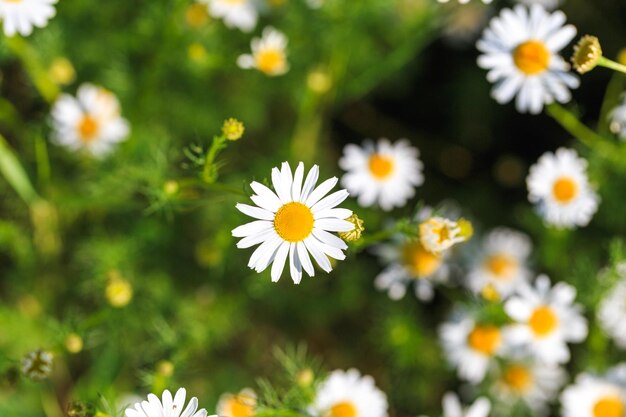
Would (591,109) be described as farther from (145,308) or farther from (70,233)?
(70,233)

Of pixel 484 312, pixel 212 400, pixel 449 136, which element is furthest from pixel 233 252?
pixel 449 136

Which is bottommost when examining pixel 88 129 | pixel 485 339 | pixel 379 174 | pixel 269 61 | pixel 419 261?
pixel 485 339

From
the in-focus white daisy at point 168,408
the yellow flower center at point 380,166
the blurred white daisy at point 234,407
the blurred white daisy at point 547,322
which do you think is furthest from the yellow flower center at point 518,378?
the in-focus white daisy at point 168,408

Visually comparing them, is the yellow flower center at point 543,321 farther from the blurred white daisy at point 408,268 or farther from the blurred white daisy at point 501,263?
the blurred white daisy at point 408,268

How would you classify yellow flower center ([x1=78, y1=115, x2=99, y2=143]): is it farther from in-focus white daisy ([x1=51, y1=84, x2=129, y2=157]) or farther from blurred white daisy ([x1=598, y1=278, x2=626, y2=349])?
blurred white daisy ([x1=598, y1=278, x2=626, y2=349])

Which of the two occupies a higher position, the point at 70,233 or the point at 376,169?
the point at 70,233

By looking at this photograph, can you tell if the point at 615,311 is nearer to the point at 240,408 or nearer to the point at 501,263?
the point at 501,263

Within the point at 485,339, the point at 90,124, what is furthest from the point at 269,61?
the point at 485,339
